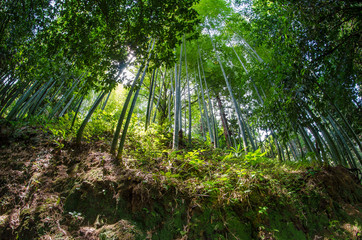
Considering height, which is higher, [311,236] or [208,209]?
[208,209]

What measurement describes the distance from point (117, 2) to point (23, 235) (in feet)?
7.36

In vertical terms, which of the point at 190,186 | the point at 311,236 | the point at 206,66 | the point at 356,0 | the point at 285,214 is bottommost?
the point at 311,236

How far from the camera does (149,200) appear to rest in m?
1.61

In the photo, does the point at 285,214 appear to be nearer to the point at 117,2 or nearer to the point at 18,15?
the point at 117,2

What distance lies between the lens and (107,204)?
5.05 feet

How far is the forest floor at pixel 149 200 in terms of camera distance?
1349 mm

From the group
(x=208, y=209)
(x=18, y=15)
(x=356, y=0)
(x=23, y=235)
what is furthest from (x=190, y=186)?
(x=18, y=15)

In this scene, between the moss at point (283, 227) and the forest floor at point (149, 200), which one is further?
the moss at point (283, 227)

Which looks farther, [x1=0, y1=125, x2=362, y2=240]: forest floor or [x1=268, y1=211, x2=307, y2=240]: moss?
[x1=268, y1=211, x2=307, y2=240]: moss

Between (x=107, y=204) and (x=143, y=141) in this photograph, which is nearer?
(x=107, y=204)

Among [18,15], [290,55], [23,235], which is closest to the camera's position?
[23,235]

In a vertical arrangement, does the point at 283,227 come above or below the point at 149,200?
below

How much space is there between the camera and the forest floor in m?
1.35

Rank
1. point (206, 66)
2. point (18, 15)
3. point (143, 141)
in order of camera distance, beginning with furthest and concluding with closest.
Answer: point (206, 66), point (143, 141), point (18, 15)
